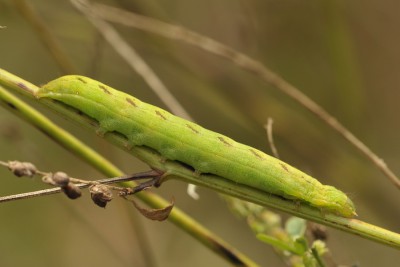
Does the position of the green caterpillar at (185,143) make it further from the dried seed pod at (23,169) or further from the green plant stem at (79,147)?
the dried seed pod at (23,169)

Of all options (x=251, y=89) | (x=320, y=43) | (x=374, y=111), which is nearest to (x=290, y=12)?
(x=320, y=43)

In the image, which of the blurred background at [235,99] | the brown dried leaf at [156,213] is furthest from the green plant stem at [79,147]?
the blurred background at [235,99]

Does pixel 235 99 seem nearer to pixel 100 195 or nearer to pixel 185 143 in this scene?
pixel 185 143

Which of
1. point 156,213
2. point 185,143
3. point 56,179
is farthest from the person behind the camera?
point 185,143

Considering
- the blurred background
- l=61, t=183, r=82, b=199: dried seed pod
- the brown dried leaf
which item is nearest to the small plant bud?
l=61, t=183, r=82, b=199: dried seed pod

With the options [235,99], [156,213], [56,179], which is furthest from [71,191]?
[235,99]

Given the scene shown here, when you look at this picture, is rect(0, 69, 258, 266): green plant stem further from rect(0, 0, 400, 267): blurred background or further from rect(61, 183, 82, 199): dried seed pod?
rect(0, 0, 400, 267): blurred background
